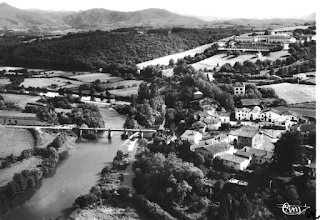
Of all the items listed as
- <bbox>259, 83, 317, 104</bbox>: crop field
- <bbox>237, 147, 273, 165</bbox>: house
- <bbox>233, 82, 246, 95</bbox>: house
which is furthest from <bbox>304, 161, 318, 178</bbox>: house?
<bbox>233, 82, 246, 95</bbox>: house

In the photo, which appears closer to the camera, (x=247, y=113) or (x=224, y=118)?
(x=224, y=118)

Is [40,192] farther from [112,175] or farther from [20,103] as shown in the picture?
[20,103]

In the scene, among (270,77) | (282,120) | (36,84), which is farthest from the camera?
(36,84)

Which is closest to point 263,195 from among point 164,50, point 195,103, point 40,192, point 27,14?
point 40,192

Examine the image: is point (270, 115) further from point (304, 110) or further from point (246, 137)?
point (246, 137)

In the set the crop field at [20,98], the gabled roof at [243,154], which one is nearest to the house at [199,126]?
the gabled roof at [243,154]

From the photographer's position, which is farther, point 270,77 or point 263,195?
point 270,77

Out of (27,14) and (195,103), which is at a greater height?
(27,14)

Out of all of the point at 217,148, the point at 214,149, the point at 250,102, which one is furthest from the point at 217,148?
the point at 250,102
